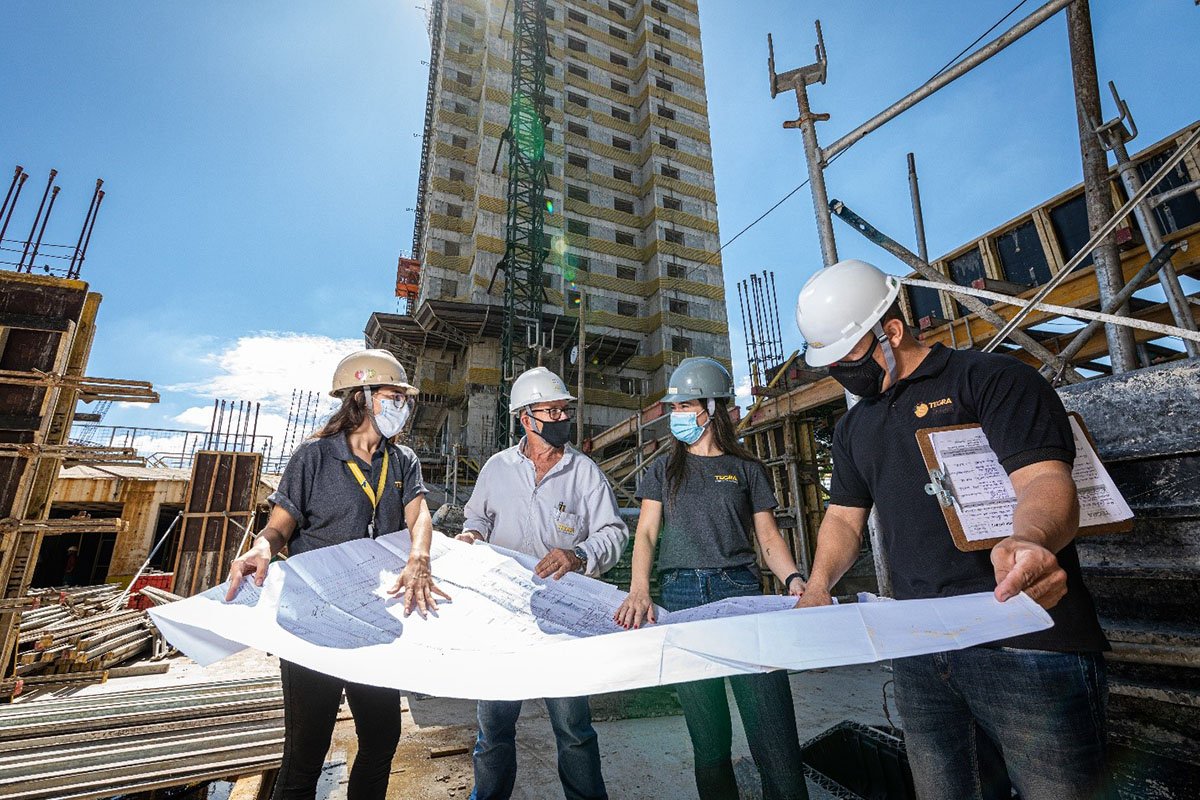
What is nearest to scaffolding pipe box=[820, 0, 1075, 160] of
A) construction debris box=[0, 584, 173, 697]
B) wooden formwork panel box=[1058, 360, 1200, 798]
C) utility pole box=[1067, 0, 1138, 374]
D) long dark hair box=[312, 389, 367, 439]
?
utility pole box=[1067, 0, 1138, 374]

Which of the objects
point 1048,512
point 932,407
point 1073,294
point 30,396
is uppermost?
point 1073,294

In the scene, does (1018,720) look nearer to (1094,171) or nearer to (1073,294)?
(1094,171)

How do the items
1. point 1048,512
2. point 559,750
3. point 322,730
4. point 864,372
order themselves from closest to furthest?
1. point 1048,512
2. point 864,372
3. point 322,730
4. point 559,750

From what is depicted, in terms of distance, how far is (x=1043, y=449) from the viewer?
130 centimetres

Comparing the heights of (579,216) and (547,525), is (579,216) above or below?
above

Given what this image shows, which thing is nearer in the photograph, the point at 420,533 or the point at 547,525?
the point at 420,533

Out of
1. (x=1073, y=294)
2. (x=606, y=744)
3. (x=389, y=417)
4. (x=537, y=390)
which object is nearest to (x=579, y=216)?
(x=1073, y=294)

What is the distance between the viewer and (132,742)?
387 cm

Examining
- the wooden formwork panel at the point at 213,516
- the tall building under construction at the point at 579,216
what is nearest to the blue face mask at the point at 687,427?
the wooden formwork panel at the point at 213,516

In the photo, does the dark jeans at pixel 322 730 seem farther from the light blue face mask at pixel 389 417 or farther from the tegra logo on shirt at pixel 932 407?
the tegra logo on shirt at pixel 932 407

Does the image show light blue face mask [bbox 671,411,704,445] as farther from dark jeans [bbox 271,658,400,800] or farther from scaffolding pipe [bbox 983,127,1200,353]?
dark jeans [bbox 271,658,400,800]

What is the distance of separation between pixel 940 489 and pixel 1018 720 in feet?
2.03

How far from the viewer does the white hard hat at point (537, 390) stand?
10.0 ft

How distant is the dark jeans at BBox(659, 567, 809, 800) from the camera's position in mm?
2086
